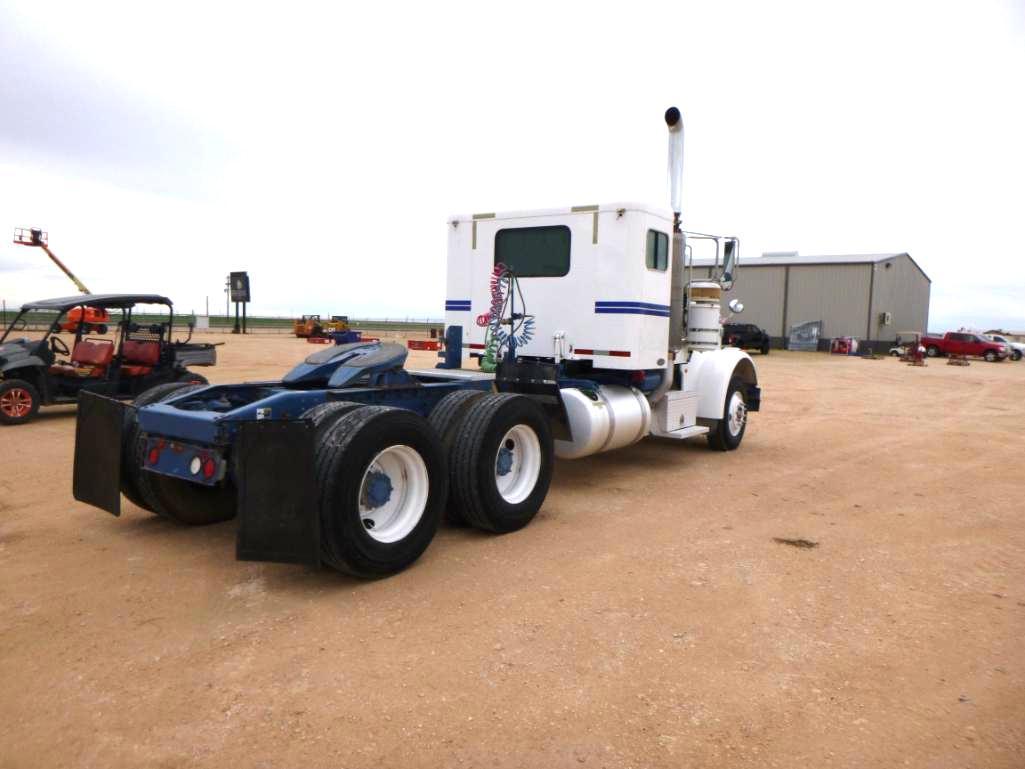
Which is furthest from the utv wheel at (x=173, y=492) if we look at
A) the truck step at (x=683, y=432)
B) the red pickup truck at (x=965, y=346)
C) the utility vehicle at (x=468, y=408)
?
the red pickup truck at (x=965, y=346)

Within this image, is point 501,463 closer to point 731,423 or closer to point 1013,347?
point 731,423

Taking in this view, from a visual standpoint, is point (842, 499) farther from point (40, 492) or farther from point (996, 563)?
point (40, 492)

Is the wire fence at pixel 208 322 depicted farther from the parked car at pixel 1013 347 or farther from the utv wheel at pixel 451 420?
the parked car at pixel 1013 347

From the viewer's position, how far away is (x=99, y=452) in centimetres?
541

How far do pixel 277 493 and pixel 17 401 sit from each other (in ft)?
29.0

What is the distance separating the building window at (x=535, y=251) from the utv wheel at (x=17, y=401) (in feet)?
24.8

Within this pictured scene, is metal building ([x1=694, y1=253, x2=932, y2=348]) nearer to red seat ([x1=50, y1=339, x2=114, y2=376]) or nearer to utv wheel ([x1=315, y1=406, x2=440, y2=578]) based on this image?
red seat ([x1=50, y1=339, x2=114, y2=376])

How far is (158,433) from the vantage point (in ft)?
16.8

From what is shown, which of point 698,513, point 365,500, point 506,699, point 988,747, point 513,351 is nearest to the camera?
point 988,747

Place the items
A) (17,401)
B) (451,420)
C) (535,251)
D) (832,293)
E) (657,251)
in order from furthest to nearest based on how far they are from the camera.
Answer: (832,293)
(17,401)
(535,251)
(657,251)
(451,420)

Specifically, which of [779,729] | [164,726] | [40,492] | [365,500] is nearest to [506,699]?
[779,729]

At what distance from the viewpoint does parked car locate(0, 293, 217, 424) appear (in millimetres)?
10977

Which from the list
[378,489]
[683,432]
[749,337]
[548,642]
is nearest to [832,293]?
[749,337]

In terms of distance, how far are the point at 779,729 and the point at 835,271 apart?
143 ft
